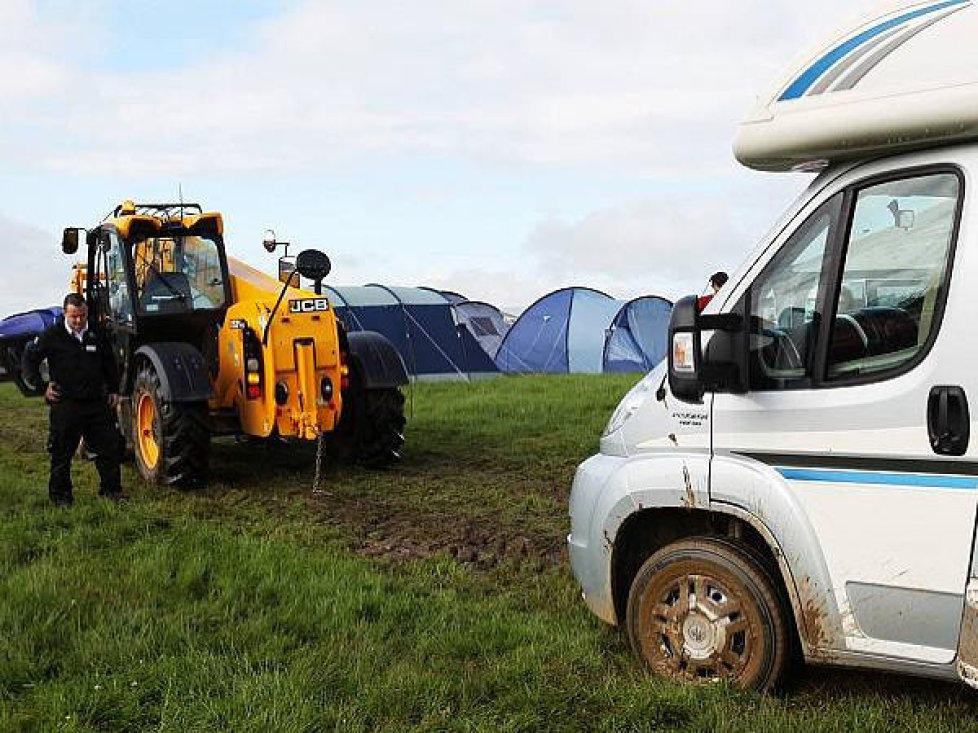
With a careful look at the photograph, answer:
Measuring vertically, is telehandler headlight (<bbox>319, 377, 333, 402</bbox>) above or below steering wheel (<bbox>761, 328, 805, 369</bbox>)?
below

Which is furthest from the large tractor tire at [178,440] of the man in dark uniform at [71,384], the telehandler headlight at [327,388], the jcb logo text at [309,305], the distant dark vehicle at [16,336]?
the distant dark vehicle at [16,336]

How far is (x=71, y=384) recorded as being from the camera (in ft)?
27.5

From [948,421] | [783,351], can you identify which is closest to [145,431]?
[783,351]

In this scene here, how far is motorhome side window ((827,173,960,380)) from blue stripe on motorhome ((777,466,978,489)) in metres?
0.36

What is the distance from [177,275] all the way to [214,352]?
0.83 meters

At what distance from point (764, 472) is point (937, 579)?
0.72 meters

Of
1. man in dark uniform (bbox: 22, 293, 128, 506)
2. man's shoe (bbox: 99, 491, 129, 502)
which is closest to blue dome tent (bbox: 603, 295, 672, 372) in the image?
man's shoe (bbox: 99, 491, 129, 502)

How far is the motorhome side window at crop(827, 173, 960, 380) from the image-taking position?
3936mm

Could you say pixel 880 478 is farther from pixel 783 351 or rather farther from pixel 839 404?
pixel 783 351

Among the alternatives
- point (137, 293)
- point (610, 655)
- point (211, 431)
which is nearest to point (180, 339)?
point (137, 293)

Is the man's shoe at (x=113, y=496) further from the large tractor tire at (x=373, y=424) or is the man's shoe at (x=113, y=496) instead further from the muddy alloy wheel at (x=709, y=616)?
the muddy alloy wheel at (x=709, y=616)

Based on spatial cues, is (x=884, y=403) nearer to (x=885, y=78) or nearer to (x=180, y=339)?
(x=885, y=78)

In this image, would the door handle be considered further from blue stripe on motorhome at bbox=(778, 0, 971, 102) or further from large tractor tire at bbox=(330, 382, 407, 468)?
large tractor tire at bbox=(330, 382, 407, 468)

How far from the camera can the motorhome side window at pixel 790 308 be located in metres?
4.21
